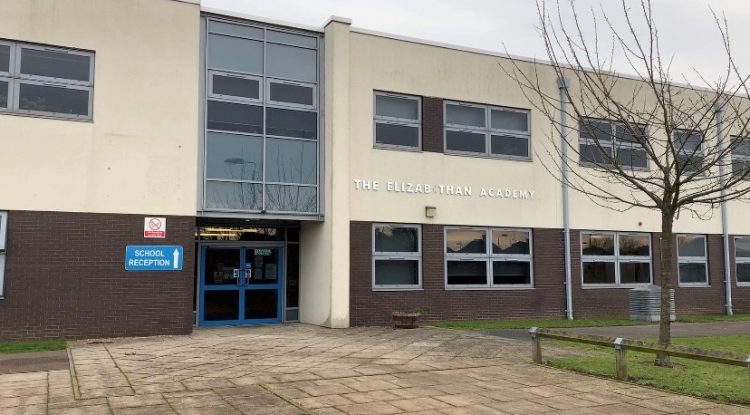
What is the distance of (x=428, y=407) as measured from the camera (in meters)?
6.89

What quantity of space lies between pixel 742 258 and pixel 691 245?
6.56 feet

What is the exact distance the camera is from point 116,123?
12898mm

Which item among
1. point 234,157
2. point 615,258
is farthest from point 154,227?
point 615,258

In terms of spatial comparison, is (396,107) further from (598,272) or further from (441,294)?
(598,272)

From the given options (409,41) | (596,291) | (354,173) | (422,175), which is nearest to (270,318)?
(354,173)

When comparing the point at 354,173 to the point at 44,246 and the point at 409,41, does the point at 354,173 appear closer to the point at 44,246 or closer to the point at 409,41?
the point at 409,41

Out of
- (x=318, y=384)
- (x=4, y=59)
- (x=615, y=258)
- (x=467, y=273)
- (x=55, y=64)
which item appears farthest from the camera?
(x=615, y=258)

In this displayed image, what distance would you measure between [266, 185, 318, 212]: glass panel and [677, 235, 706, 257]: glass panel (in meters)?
11.1

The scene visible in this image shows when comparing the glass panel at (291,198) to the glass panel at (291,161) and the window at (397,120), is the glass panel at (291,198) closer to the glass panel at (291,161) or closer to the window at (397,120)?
the glass panel at (291,161)

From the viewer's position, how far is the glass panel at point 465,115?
1650 cm

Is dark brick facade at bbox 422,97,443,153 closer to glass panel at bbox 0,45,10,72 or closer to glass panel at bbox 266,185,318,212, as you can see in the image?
glass panel at bbox 266,185,318,212

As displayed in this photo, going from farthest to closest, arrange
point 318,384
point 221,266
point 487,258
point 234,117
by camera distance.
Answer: point 487,258 < point 221,266 < point 234,117 < point 318,384

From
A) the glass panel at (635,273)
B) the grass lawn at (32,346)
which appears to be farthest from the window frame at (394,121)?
the grass lawn at (32,346)

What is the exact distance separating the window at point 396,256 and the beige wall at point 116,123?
172 inches
